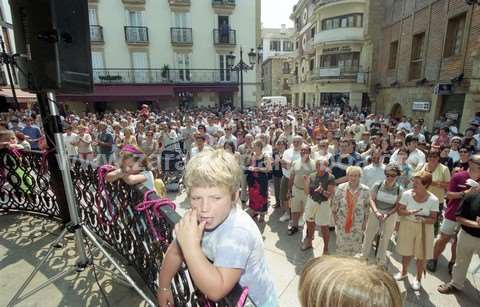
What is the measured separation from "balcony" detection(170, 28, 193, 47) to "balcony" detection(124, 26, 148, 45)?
2.31 metres

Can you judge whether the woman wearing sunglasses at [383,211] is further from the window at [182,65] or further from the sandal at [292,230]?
the window at [182,65]

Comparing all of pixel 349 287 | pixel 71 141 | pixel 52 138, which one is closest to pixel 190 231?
pixel 349 287

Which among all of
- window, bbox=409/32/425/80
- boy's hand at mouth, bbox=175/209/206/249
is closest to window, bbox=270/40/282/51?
window, bbox=409/32/425/80

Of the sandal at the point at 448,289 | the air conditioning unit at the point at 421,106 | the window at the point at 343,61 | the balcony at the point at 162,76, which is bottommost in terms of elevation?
the sandal at the point at 448,289

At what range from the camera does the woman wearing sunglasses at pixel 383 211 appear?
3812 millimetres

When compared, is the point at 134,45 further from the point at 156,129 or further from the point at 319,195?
the point at 319,195

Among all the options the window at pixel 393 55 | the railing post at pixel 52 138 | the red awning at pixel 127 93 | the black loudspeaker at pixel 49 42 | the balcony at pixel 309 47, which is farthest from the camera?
the balcony at pixel 309 47

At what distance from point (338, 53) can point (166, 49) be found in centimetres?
1671

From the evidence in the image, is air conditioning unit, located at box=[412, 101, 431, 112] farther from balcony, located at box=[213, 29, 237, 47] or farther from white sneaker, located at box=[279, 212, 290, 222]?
balcony, located at box=[213, 29, 237, 47]

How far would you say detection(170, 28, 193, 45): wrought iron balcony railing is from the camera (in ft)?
74.7

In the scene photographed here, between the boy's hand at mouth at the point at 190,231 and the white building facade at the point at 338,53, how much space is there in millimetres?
25455

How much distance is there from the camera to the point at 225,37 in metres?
23.7

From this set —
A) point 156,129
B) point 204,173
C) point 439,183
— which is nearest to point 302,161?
point 439,183

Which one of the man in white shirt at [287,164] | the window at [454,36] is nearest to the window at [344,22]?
the window at [454,36]
